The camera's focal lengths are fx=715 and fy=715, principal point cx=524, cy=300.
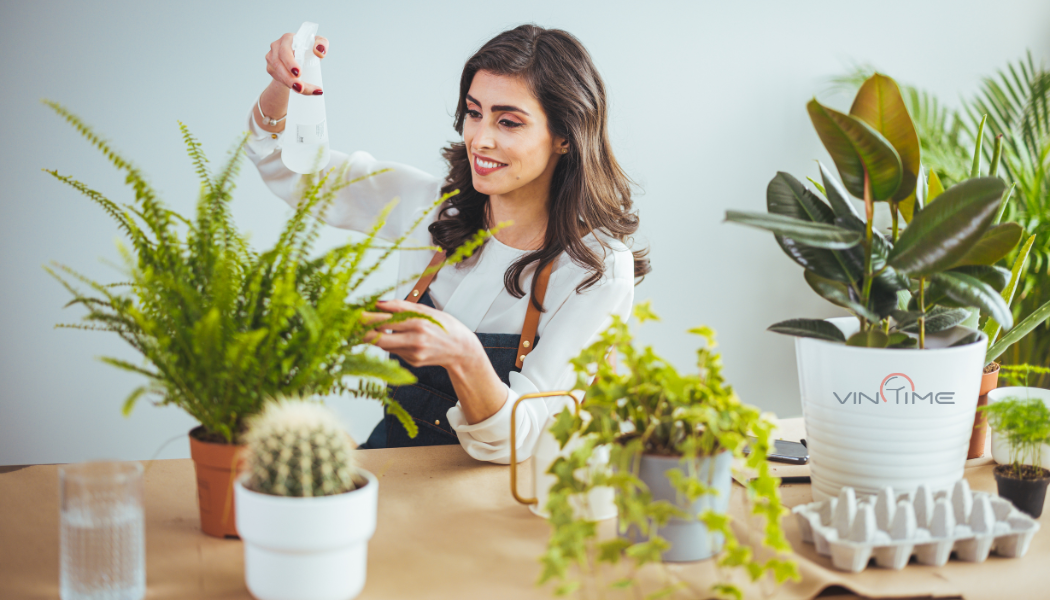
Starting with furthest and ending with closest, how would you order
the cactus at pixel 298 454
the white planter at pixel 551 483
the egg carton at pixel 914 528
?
the white planter at pixel 551 483 < the egg carton at pixel 914 528 < the cactus at pixel 298 454

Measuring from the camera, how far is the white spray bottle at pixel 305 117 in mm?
1479

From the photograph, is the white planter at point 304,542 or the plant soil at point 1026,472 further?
the plant soil at point 1026,472

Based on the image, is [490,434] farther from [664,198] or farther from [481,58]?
[664,198]

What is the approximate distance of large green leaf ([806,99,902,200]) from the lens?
0.84m

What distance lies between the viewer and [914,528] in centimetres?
81

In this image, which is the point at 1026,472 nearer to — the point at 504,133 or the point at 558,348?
the point at 558,348

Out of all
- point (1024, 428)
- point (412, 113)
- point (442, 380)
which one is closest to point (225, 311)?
point (442, 380)

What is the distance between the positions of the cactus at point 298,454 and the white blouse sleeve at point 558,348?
502 mm

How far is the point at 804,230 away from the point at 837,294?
0.13 m

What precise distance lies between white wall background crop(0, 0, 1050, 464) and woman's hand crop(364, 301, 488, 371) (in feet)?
3.70

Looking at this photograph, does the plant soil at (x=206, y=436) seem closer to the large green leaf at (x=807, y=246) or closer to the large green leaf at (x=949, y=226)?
the large green leaf at (x=807, y=246)

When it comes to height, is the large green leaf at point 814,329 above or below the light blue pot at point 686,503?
above

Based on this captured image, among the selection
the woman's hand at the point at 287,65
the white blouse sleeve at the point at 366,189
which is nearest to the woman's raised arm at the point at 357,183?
the white blouse sleeve at the point at 366,189

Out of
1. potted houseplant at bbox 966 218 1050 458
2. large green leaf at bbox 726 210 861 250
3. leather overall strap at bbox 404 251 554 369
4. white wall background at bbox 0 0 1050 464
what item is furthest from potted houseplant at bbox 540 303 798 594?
white wall background at bbox 0 0 1050 464
